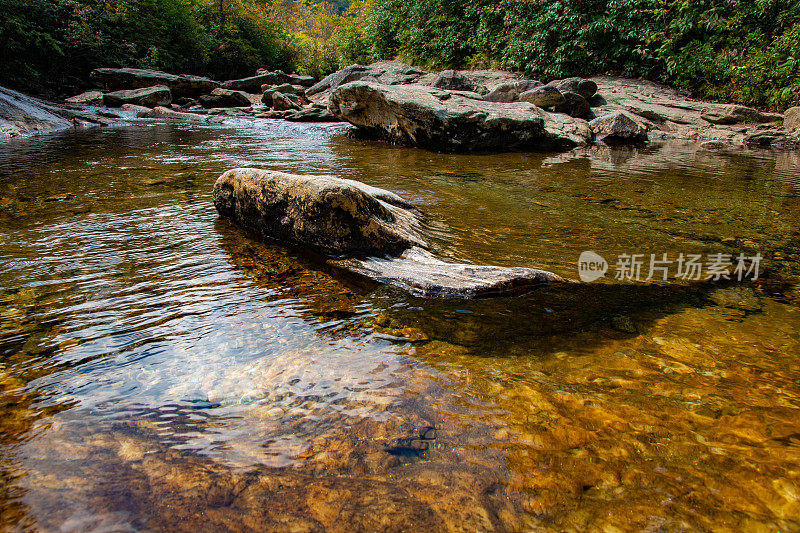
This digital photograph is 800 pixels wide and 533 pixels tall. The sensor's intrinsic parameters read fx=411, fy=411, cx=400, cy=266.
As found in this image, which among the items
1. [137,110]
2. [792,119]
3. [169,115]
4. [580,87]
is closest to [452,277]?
[580,87]

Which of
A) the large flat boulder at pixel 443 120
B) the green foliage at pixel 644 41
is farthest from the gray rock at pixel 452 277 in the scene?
the green foliage at pixel 644 41

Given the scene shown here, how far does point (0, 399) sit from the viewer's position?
161 centimetres

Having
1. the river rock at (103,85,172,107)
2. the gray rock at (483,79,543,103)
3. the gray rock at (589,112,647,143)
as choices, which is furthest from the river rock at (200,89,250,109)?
the gray rock at (589,112,647,143)

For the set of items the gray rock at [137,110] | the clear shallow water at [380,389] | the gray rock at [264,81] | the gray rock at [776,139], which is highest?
the gray rock at [264,81]

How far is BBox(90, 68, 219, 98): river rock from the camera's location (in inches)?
696

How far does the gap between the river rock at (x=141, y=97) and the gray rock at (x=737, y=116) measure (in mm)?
18833

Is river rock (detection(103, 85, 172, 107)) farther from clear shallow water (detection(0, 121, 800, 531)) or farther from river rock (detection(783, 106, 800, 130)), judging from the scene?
river rock (detection(783, 106, 800, 130))

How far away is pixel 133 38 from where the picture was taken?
2155cm

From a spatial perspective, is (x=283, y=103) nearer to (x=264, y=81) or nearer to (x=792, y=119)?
(x=264, y=81)

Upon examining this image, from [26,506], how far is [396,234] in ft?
7.89

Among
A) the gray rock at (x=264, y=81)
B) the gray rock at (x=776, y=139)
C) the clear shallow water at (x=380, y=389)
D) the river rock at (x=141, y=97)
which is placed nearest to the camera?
the clear shallow water at (x=380, y=389)

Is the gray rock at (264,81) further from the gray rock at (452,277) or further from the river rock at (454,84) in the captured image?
the gray rock at (452,277)

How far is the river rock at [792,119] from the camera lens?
10.0m

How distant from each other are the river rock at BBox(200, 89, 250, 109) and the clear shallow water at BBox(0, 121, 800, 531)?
1605 centimetres
